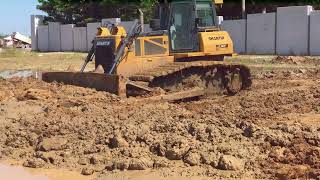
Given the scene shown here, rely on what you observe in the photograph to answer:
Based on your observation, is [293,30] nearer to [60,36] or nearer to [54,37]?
[60,36]

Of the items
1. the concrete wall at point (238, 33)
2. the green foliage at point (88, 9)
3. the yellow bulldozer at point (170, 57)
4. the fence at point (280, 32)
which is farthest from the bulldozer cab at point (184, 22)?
the green foliage at point (88, 9)

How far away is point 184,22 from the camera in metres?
13.9

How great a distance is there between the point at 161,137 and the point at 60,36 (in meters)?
39.6

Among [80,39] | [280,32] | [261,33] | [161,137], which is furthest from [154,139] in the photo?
[80,39]

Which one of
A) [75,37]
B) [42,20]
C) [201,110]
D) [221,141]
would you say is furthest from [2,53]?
[221,141]

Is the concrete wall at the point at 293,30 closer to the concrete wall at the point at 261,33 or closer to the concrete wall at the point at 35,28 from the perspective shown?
the concrete wall at the point at 261,33

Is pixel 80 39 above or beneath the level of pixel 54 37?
beneath

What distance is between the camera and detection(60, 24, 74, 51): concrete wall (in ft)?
147

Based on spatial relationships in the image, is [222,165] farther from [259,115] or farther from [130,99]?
[130,99]

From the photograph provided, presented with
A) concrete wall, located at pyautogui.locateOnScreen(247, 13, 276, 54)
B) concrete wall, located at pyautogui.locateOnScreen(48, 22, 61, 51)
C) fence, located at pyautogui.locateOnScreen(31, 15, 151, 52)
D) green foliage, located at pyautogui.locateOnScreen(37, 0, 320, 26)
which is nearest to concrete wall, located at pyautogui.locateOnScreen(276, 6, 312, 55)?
concrete wall, located at pyautogui.locateOnScreen(247, 13, 276, 54)

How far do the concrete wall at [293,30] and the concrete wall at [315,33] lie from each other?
0.93ft

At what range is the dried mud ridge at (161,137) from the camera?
22.6ft

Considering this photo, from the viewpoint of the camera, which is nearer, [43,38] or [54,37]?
[54,37]

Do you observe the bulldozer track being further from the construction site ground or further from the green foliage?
the green foliage
